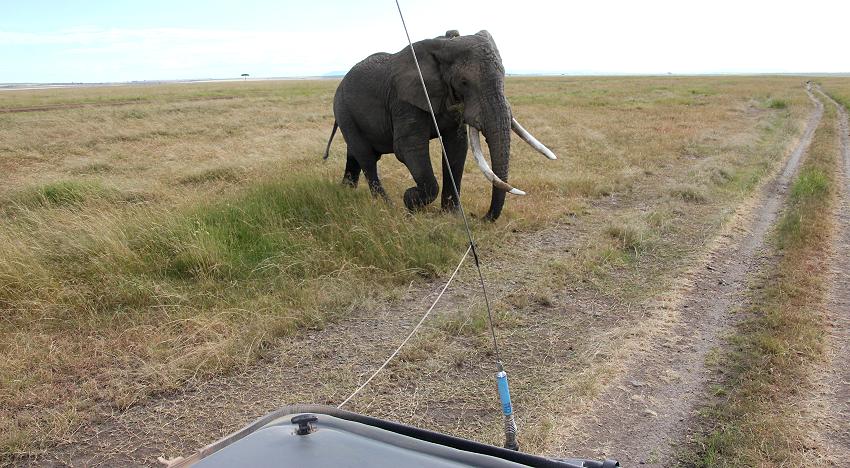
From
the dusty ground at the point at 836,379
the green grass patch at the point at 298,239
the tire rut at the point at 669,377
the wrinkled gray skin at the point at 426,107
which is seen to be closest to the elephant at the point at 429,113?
the wrinkled gray skin at the point at 426,107

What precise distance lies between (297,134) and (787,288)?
16.3 metres

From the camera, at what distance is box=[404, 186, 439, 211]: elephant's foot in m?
7.90

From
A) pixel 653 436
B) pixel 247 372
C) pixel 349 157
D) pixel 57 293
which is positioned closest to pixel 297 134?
pixel 349 157

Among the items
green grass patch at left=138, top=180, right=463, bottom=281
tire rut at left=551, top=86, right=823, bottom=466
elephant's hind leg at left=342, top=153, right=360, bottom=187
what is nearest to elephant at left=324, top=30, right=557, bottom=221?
elephant's hind leg at left=342, top=153, right=360, bottom=187

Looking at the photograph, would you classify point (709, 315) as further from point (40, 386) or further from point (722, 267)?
point (40, 386)

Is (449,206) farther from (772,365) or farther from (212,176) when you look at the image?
(212,176)

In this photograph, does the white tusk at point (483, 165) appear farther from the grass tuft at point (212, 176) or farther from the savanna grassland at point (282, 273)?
the grass tuft at point (212, 176)

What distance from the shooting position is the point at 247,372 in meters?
4.29

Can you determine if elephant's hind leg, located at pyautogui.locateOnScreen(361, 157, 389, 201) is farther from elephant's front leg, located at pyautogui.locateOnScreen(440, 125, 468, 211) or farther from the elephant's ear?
the elephant's ear

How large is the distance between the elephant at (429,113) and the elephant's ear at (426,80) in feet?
0.04

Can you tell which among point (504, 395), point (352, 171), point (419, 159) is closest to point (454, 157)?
point (419, 159)

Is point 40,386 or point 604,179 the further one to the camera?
point 604,179

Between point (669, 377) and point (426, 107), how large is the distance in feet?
14.5

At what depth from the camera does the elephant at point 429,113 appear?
6.93 meters
